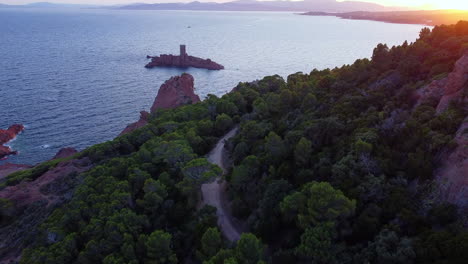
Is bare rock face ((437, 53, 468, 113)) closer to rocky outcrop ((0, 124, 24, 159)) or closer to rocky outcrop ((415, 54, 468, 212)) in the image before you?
rocky outcrop ((415, 54, 468, 212))


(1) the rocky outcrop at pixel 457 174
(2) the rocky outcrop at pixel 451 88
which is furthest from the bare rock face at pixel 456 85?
(1) the rocky outcrop at pixel 457 174

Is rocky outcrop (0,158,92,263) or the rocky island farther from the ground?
the rocky island

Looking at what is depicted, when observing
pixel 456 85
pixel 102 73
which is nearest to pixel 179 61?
pixel 102 73

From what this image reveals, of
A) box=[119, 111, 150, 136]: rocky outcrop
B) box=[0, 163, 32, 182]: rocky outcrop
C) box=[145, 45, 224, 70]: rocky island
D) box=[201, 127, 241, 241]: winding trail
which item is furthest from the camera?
box=[145, 45, 224, 70]: rocky island

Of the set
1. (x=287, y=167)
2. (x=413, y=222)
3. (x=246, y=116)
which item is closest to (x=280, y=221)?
(x=287, y=167)

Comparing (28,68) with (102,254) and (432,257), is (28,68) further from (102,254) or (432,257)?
(432,257)

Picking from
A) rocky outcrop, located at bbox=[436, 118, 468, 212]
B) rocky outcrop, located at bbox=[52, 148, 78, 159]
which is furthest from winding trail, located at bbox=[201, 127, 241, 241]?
rocky outcrop, located at bbox=[52, 148, 78, 159]

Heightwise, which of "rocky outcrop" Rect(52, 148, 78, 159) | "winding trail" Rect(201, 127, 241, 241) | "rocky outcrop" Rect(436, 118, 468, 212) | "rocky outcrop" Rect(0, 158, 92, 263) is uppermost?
"rocky outcrop" Rect(436, 118, 468, 212)
